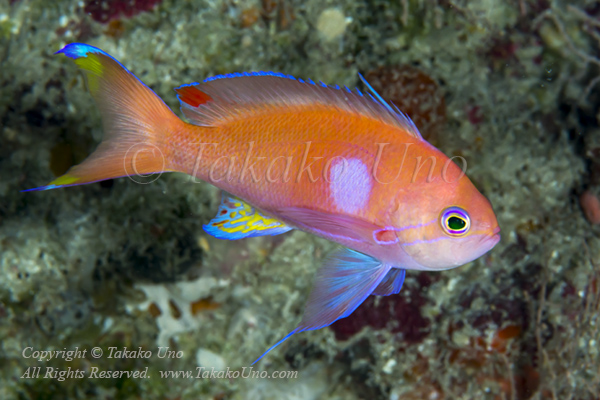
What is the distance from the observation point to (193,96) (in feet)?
7.14

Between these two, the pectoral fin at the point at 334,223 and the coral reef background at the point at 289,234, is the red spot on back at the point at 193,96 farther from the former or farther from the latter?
the coral reef background at the point at 289,234

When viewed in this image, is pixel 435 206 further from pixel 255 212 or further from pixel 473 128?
pixel 473 128

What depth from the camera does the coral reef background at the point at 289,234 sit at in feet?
11.8

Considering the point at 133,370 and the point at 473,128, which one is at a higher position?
the point at 473,128

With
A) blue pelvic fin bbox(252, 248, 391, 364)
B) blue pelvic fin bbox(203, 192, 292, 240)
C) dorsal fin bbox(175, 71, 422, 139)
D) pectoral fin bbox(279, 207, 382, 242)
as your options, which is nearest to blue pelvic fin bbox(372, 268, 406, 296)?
Result: blue pelvic fin bbox(252, 248, 391, 364)

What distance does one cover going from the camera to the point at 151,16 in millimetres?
3576

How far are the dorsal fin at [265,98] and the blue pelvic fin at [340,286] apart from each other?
0.83m

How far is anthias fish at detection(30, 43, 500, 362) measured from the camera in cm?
196

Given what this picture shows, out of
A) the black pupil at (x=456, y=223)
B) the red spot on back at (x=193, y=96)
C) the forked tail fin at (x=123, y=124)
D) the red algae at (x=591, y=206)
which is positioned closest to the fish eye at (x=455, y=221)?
the black pupil at (x=456, y=223)

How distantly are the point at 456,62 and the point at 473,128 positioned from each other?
0.75 meters

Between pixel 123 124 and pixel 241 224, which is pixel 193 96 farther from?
pixel 241 224

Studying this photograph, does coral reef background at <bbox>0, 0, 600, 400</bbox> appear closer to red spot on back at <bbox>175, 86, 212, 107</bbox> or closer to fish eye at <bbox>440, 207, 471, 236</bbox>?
red spot on back at <bbox>175, 86, 212, 107</bbox>

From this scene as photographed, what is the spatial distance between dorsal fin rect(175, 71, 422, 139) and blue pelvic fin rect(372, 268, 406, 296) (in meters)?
0.91

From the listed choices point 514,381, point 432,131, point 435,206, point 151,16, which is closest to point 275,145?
point 435,206
